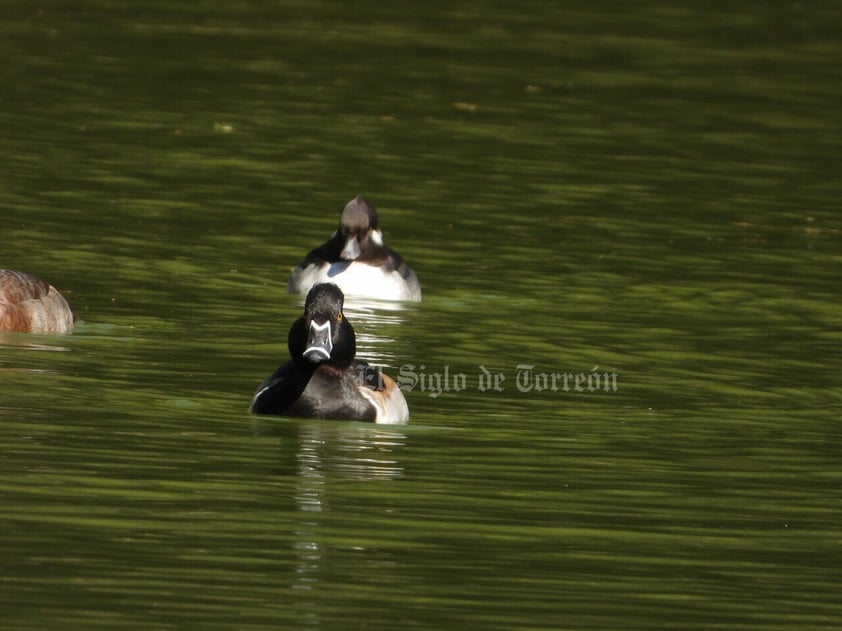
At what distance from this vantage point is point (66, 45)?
34.8 meters

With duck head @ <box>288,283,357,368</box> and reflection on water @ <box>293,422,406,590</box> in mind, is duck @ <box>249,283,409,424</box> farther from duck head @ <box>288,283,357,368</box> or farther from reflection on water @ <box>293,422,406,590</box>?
reflection on water @ <box>293,422,406,590</box>

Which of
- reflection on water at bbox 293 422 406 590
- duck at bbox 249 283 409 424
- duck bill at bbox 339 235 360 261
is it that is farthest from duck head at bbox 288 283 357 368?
duck bill at bbox 339 235 360 261

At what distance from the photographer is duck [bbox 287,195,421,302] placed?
22.4 meters

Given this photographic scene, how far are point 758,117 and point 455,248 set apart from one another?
10.5 metres

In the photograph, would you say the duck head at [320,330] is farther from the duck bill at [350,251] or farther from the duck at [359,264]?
the duck bill at [350,251]

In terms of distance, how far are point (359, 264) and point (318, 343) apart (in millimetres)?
7177

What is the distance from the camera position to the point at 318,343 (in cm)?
1614

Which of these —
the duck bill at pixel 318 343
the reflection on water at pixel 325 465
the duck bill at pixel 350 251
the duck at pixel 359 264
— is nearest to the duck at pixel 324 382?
the duck bill at pixel 318 343

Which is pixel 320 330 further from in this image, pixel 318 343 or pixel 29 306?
pixel 29 306

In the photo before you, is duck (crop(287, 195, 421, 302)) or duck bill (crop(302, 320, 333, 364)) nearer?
duck bill (crop(302, 320, 333, 364))

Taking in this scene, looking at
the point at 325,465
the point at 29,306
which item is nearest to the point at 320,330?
the point at 325,465

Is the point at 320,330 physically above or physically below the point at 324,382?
above

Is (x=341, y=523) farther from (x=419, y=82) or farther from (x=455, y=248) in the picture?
(x=419, y=82)

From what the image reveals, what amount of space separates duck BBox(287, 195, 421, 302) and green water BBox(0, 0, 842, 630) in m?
0.36
